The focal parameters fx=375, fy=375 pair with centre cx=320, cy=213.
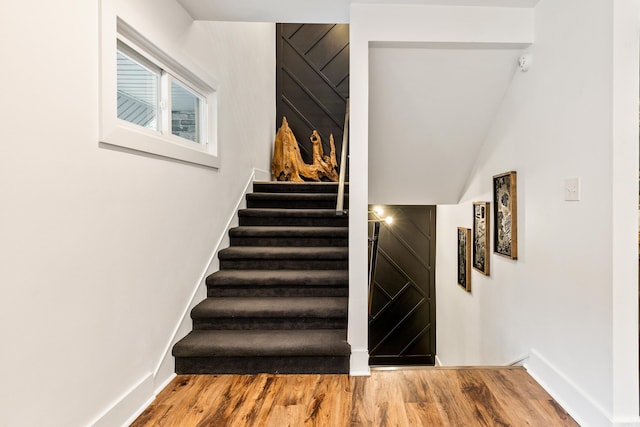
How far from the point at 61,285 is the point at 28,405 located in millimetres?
413

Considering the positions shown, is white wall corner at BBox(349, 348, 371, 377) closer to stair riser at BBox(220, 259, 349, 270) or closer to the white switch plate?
stair riser at BBox(220, 259, 349, 270)

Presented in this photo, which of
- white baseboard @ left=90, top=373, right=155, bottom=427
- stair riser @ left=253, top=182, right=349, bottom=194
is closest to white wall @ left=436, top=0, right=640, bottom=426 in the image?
stair riser @ left=253, top=182, right=349, bottom=194

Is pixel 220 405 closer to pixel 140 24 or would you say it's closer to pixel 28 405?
pixel 28 405

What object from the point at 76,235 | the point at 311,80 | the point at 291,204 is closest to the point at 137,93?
the point at 76,235

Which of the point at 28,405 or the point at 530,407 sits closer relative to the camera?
the point at 28,405

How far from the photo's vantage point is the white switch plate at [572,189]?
1873 millimetres

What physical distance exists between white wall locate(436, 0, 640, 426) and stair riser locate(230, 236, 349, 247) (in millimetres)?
1318

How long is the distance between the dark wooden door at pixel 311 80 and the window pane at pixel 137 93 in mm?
3136

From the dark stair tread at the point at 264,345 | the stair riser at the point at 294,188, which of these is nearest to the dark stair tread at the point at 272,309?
the dark stair tread at the point at 264,345

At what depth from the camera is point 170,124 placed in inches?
97.0

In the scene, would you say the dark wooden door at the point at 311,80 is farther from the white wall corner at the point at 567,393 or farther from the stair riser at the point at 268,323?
the white wall corner at the point at 567,393

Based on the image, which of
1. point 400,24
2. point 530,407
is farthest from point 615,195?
point 400,24

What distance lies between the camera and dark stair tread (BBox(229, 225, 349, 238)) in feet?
11.0

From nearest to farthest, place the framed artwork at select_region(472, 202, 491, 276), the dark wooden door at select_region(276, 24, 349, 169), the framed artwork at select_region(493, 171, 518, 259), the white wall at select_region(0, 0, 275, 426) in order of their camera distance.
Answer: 1. the white wall at select_region(0, 0, 275, 426)
2. the framed artwork at select_region(493, 171, 518, 259)
3. the framed artwork at select_region(472, 202, 491, 276)
4. the dark wooden door at select_region(276, 24, 349, 169)
